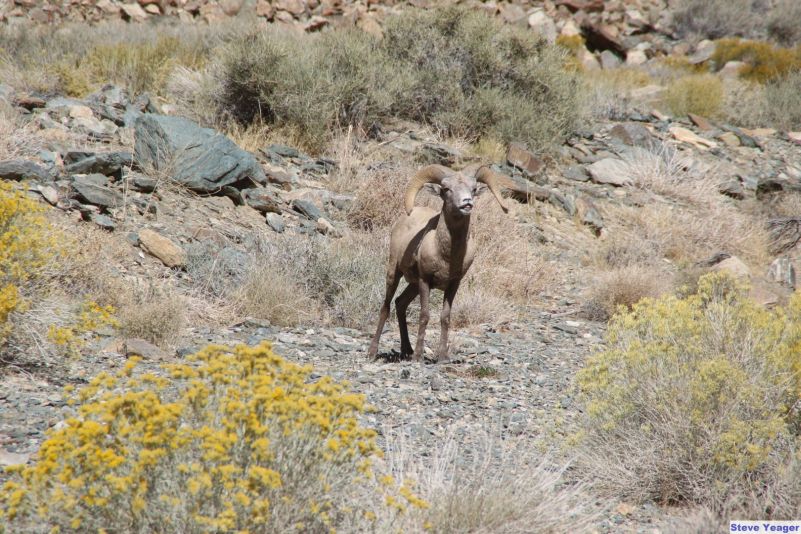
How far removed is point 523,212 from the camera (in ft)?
43.1

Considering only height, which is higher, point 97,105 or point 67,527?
point 67,527

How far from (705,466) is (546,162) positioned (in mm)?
11488

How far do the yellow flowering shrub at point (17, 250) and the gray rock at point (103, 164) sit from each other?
4.11 m

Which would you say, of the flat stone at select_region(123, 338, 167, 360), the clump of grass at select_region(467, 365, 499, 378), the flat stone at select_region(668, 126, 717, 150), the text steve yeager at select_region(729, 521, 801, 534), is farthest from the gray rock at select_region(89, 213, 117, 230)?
the flat stone at select_region(668, 126, 717, 150)

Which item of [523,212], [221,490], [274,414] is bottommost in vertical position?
[523,212]

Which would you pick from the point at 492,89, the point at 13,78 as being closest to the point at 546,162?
the point at 492,89

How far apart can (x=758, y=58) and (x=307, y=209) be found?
19.0 metres

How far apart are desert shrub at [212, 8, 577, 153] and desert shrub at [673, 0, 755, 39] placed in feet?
47.9

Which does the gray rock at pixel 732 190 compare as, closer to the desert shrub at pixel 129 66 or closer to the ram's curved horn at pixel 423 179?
the ram's curved horn at pixel 423 179

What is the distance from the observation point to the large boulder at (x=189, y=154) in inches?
421

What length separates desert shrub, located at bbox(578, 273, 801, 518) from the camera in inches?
168

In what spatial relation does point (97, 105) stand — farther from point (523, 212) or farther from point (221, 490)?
point (221, 490)

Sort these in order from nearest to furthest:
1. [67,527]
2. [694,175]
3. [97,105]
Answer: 1. [67,527]
2. [97,105]
3. [694,175]

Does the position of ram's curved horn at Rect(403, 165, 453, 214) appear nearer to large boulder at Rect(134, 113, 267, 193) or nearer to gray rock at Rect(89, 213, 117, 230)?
gray rock at Rect(89, 213, 117, 230)
